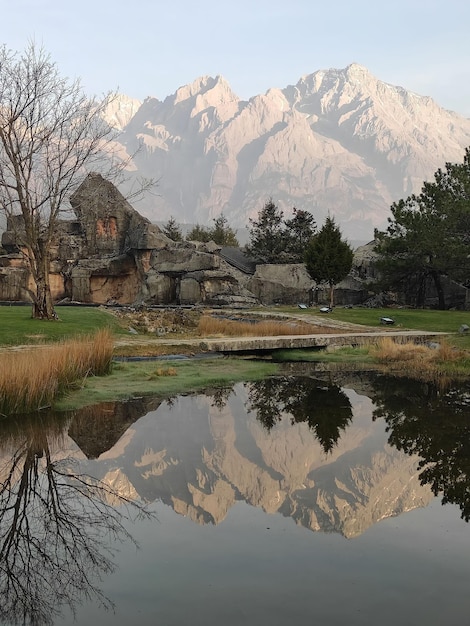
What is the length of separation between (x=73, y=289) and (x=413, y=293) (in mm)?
23250

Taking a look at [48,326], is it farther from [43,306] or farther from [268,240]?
[268,240]

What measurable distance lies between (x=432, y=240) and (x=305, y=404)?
25.2 metres

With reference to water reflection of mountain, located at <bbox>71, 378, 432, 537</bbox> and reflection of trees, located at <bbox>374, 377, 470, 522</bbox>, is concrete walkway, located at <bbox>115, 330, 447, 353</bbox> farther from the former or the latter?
water reflection of mountain, located at <bbox>71, 378, 432, 537</bbox>

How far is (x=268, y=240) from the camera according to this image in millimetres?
52406

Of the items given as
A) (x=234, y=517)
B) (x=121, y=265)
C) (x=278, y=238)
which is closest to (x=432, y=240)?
(x=278, y=238)

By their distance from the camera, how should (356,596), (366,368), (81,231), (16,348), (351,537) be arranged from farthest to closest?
(81,231), (366,368), (16,348), (351,537), (356,596)

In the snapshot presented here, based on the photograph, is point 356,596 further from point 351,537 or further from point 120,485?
point 120,485

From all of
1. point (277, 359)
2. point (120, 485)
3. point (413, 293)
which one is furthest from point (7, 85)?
point (413, 293)

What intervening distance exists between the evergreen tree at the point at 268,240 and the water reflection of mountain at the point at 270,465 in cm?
3649

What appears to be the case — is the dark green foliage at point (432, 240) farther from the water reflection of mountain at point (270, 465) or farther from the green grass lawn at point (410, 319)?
the water reflection of mountain at point (270, 465)

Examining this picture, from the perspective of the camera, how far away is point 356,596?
5.05m

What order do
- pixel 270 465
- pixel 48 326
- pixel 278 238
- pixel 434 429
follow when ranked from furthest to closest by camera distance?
1. pixel 278 238
2. pixel 48 326
3. pixel 434 429
4. pixel 270 465

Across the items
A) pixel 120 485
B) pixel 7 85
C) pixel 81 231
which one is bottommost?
pixel 120 485

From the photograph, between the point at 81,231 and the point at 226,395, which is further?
the point at 81,231
